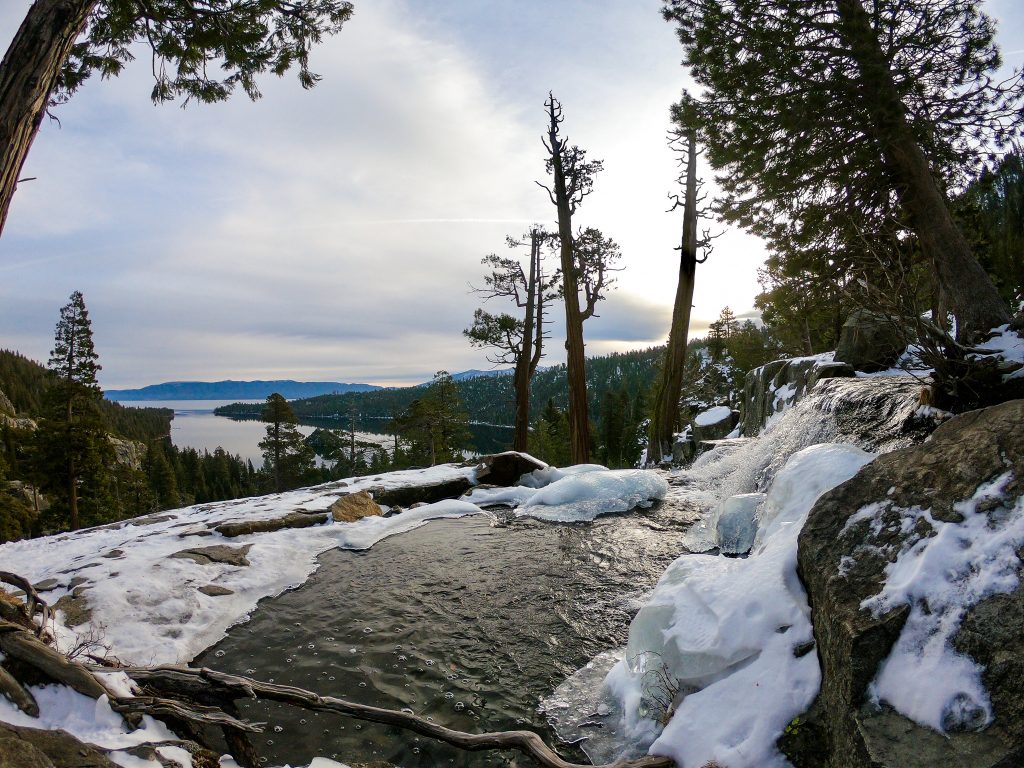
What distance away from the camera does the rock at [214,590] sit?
5328 millimetres

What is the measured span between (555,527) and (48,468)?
25.2 m

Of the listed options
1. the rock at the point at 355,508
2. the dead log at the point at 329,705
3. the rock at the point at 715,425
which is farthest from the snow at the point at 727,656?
the rock at the point at 715,425

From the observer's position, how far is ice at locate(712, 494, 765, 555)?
576 centimetres

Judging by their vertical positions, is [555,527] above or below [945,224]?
below

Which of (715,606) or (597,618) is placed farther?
(597,618)

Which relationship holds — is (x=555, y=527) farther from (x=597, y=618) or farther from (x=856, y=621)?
(x=856, y=621)

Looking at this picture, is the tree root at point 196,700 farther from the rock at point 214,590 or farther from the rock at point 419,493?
the rock at point 419,493

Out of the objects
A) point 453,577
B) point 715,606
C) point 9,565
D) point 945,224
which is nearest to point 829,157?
point 945,224

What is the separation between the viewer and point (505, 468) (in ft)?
36.0

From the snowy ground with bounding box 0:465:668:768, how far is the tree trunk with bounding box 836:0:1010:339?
558 centimetres

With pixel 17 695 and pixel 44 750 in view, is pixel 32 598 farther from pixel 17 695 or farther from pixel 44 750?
pixel 44 750

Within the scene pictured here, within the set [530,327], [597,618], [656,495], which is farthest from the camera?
[530,327]

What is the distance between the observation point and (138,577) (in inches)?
212

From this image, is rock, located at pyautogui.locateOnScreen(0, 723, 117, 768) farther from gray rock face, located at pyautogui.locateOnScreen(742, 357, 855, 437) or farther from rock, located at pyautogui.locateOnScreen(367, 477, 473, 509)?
gray rock face, located at pyautogui.locateOnScreen(742, 357, 855, 437)
